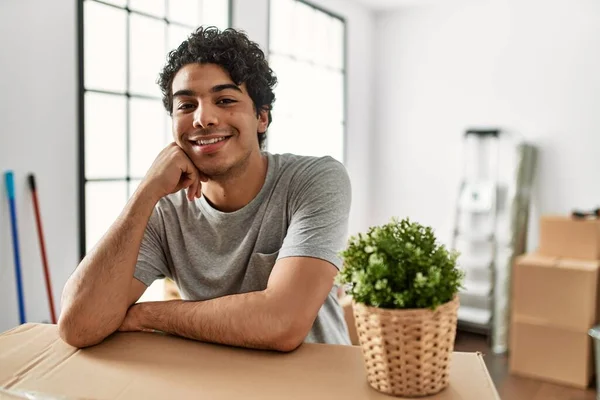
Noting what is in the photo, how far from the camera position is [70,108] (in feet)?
7.96

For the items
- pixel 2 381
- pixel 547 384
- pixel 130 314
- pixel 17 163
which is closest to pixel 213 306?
pixel 130 314

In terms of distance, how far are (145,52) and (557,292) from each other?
2661 mm

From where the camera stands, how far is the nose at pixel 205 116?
1401 millimetres

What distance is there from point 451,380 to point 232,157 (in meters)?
0.84

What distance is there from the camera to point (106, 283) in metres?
1.23

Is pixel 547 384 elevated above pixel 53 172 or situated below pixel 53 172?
below

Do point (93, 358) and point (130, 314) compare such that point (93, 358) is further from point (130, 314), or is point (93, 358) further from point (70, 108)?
point (70, 108)

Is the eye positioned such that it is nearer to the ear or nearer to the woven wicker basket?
the ear

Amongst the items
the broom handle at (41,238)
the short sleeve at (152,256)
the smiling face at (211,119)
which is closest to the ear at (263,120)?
the smiling face at (211,119)

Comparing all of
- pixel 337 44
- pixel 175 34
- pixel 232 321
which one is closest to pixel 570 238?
pixel 337 44

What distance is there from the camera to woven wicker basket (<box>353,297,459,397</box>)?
775mm

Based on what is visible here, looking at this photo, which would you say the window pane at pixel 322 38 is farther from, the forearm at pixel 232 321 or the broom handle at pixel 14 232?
the forearm at pixel 232 321

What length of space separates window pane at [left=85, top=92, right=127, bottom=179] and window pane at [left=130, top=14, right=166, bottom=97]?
152 mm

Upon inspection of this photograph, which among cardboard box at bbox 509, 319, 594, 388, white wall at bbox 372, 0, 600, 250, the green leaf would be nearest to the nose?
the green leaf
